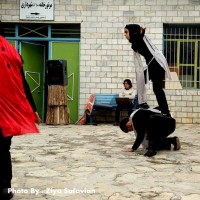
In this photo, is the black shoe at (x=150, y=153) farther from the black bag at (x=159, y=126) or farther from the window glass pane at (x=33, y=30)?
the window glass pane at (x=33, y=30)

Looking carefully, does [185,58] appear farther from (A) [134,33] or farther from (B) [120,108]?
(A) [134,33]

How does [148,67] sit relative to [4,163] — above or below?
above

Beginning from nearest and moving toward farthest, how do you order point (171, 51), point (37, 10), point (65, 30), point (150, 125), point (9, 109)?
1. point (9, 109)
2. point (150, 125)
3. point (37, 10)
4. point (171, 51)
5. point (65, 30)

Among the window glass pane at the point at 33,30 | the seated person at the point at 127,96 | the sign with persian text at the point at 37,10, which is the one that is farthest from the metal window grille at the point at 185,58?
the window glass pane at the point at 33,30

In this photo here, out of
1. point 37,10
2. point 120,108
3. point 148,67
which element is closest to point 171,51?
point 120,108

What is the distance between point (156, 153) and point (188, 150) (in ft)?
2.33

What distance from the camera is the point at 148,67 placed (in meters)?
5.42

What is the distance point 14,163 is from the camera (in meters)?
4.51

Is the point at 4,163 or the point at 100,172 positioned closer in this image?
the point at 4,163

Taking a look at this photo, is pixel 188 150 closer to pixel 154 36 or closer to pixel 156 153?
pixel 156 153

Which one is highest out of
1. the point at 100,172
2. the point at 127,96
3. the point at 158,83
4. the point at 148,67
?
the point at 148,67

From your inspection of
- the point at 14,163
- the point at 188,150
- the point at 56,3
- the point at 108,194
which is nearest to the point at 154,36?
the point at 56,3

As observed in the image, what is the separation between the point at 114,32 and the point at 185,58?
88.7 inches

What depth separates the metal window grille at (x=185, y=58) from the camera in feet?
34.3
